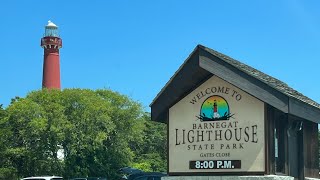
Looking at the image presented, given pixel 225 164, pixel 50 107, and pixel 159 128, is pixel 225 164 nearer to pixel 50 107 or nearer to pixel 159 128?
pixel 50 107

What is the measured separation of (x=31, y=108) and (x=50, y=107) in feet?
5.14

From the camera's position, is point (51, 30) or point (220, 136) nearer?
point (220, 136)

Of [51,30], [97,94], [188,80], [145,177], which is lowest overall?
[145,177]

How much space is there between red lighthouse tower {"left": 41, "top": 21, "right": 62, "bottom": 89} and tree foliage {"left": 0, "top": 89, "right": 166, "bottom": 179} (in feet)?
91.7

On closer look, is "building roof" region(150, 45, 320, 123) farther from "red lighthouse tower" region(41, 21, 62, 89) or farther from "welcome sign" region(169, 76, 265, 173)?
"red lighthouse tower" region(41, 21, 62, 89)

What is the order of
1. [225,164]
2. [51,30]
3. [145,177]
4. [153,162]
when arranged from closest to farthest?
[225,164], [145,177], [153,162], [51,30]

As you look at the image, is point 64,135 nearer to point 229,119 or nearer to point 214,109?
point 214,109

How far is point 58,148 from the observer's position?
1753 inches

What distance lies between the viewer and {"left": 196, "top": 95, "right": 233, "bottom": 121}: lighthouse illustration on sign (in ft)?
61.1

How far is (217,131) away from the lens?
1866 cm

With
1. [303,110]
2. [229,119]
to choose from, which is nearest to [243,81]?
[229,119]

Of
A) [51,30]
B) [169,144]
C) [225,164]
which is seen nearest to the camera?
[225,164]

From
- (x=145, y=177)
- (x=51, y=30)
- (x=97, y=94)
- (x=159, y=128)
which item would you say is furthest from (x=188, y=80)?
(x=51, y=30)

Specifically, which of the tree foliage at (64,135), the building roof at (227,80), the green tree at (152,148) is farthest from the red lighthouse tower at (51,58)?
the building roof at (227,80)
